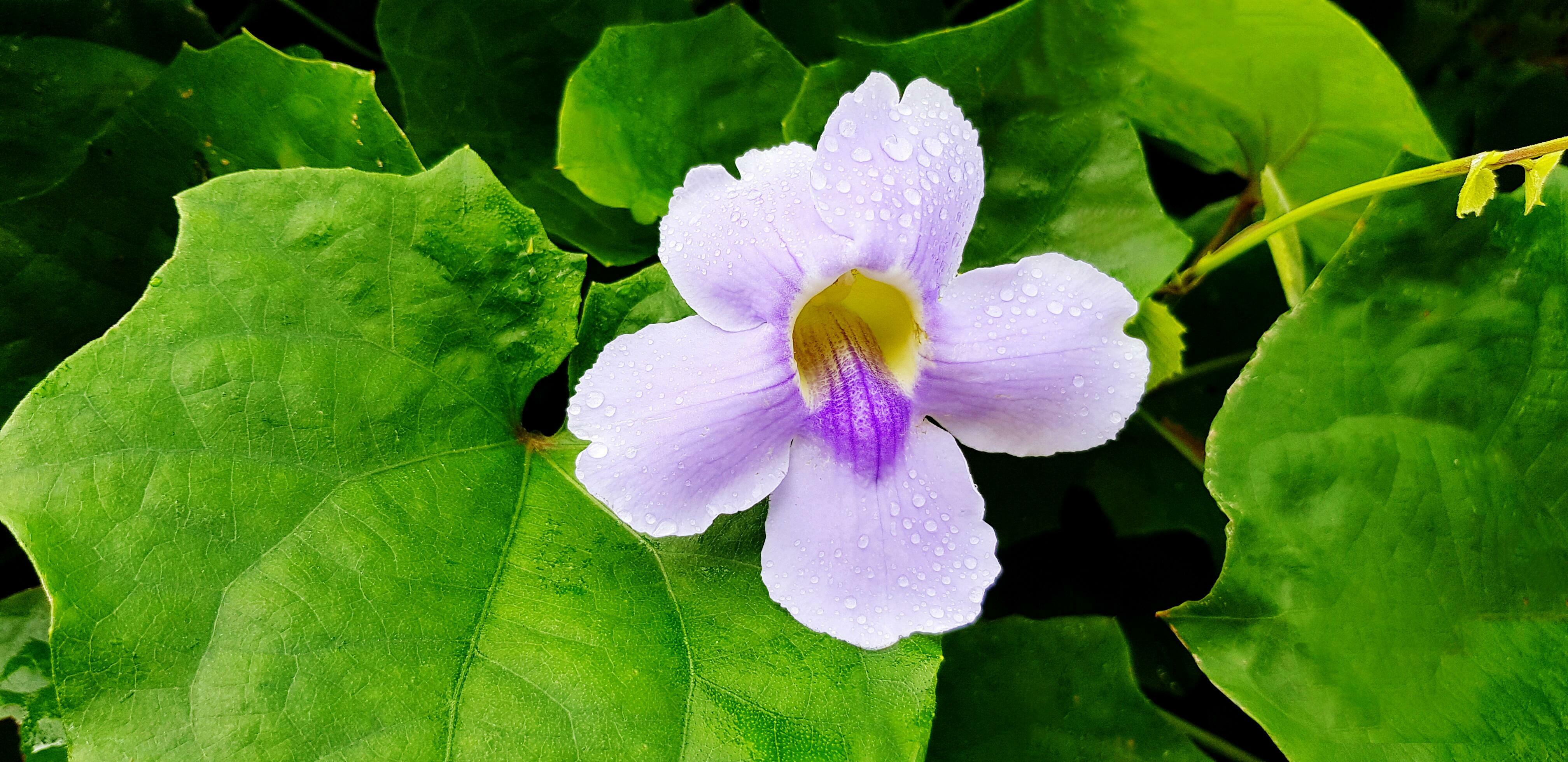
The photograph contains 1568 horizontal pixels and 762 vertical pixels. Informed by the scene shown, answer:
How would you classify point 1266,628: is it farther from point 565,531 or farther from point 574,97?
point 574,97

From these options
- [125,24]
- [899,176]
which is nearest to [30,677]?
[125,24]

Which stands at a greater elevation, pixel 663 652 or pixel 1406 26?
pixel 1406 26

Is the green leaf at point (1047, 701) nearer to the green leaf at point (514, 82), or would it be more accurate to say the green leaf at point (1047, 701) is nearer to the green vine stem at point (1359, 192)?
the green vine stem at point (1359, 192)

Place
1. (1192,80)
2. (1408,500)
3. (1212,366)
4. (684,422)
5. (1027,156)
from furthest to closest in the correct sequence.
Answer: (1212,366)
(1192,80)
(1027,156)
(1408,500)
(684,422)

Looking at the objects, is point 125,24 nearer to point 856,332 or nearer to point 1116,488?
point 856,332

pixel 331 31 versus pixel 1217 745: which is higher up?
pixel 331 31

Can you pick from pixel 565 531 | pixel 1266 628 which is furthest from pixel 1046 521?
pixel 565 531
